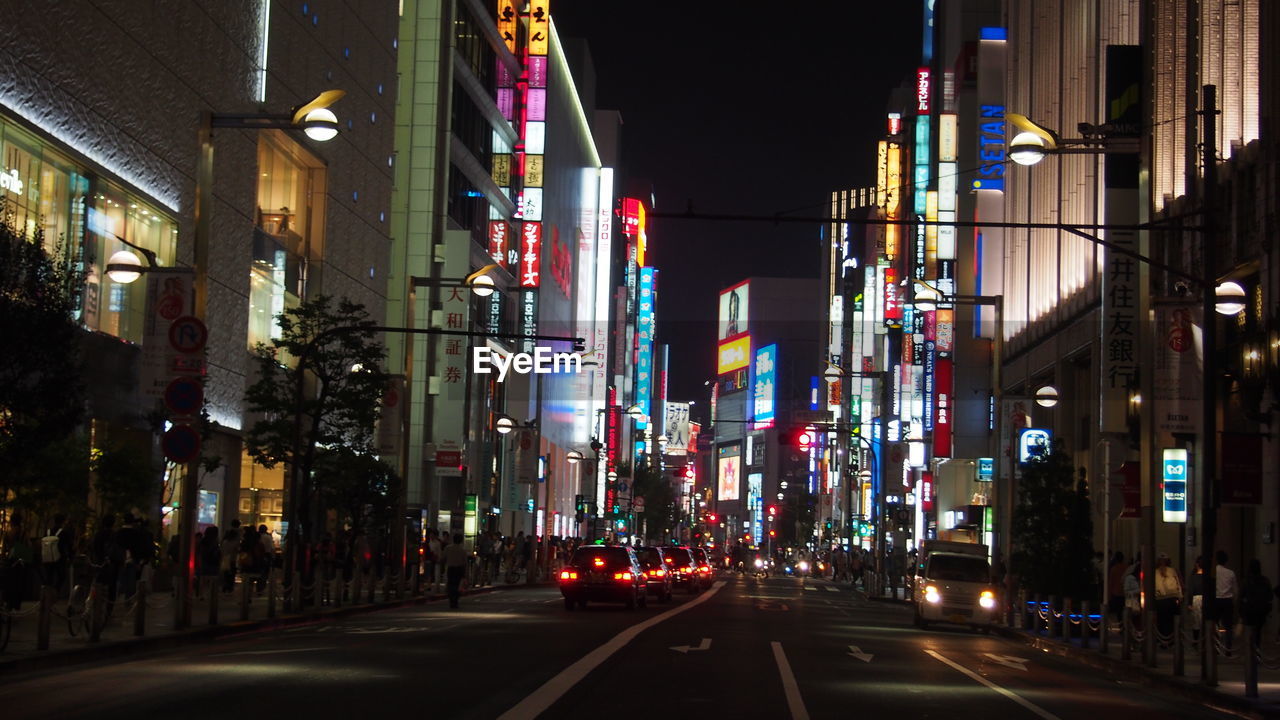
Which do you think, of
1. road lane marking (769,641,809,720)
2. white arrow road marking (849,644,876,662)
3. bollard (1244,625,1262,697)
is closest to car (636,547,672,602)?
white arrow road marking (849,644,876,662)

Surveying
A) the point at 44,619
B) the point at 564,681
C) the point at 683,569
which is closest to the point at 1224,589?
the point at 564,681

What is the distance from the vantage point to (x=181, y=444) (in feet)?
80.8

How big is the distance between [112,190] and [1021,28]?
142 feet

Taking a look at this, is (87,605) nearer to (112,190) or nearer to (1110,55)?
(112,190)

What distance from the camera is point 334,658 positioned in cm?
2034

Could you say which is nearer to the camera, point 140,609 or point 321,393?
point 140,609

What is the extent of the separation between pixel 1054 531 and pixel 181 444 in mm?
20568

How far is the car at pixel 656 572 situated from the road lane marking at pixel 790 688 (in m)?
20.8

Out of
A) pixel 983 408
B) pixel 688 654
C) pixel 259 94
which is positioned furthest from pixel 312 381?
pixel 983 408

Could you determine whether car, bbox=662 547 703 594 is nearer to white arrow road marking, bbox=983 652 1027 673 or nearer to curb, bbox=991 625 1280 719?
curb, bbox=991 625 1280 719

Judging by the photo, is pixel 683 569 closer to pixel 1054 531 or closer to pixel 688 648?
pixel 1054 531

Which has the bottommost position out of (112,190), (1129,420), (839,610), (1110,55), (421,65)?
(839,610)

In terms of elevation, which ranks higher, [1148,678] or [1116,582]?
[1116,582]

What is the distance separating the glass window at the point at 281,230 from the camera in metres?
48.2
